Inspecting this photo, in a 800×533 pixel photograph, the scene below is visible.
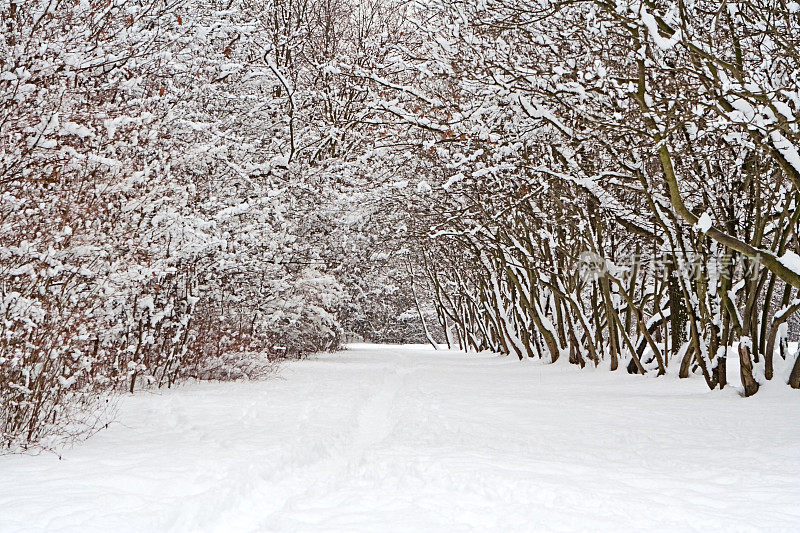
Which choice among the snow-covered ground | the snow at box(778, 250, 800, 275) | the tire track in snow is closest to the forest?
the snow at box(778, 250, 800, 275)

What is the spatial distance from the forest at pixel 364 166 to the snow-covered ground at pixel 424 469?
3.70 feet

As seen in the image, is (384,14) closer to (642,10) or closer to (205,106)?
(205,106)

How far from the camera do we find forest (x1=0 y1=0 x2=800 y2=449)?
642cm

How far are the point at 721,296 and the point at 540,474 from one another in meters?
6.00

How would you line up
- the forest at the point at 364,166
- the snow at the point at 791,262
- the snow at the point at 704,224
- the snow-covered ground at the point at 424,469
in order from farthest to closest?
the snow at the point at 704,224 → the snow at the point at 791,262 → the forest at the point at 364,166 → the snow-covered ground at the point at 424,469

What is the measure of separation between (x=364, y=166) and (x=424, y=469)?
13.0 metres

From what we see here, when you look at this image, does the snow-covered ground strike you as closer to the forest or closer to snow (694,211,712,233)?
the forest

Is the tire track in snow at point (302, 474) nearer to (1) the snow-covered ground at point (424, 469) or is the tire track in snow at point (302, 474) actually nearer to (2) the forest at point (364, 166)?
(1) the snow-covered ground at point (424, 469)

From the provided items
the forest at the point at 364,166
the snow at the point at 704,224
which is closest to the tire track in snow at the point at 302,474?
the forest at the point at 364,166

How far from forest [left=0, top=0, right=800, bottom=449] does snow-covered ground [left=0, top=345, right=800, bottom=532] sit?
113cm

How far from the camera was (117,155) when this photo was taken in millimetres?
9469

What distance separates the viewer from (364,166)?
17484 millimetres

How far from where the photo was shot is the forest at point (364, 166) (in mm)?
6418

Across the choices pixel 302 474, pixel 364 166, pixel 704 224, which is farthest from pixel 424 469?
pixel 364 166
